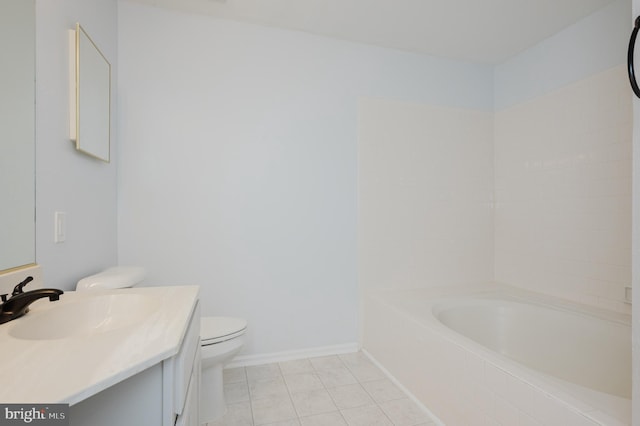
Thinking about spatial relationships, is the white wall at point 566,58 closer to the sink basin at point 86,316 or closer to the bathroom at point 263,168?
the bathroom at point 263,168

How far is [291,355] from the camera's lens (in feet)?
7.89

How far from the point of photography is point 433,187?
9.14ft

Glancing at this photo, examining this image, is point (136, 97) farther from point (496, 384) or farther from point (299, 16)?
point (496, 384)

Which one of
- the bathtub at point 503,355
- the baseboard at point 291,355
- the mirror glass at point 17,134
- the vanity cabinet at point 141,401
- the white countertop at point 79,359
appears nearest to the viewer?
the white countertop at point 79,359

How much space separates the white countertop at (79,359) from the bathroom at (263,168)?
3.53 feet

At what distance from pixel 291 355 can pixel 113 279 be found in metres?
1.36

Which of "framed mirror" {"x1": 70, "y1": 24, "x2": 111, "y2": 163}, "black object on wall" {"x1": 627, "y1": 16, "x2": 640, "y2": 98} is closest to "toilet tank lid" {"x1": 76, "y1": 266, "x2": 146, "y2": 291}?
"framed mirror" {"x1": 70, "y1": 24, "x2": 111, "y2": 163}

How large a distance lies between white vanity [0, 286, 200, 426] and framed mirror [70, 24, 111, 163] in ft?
2.64

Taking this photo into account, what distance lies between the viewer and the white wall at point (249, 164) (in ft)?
7.06

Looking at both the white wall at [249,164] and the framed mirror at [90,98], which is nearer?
the framed mirror at [90,98]

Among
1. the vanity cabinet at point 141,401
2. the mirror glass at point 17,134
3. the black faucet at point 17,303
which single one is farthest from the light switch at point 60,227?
the vanity cabinet at point 141,401

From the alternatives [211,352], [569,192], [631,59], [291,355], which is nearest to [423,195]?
[569,192]

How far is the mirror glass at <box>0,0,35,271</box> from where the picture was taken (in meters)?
1.07

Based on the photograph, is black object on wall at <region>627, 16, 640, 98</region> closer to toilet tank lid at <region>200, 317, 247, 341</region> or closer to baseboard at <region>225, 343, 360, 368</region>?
toilet tank lid at <region>200, 317, 247, 341</region>
